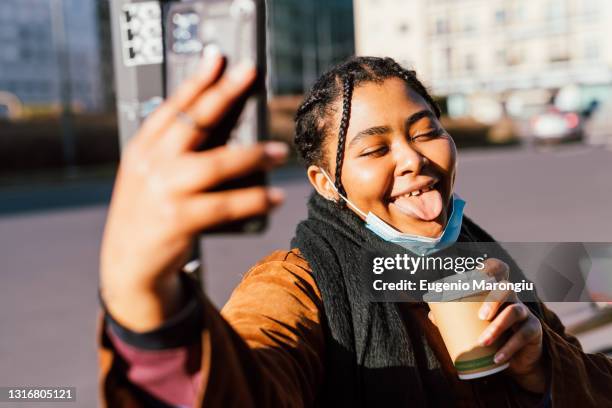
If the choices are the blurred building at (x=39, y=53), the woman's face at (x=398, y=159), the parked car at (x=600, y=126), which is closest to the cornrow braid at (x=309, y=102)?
the woman's face at (x=398, y=159)

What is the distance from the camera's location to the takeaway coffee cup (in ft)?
4.62

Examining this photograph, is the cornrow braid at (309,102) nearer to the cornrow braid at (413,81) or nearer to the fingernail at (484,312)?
the cornrow braid at (413,81)

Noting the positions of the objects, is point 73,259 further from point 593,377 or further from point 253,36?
point 253,36

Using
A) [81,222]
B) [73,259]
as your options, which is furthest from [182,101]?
[81,222]

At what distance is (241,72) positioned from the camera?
2.67 ft

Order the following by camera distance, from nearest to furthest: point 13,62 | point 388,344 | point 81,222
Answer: point 388,344
point 81,222
point 13,62

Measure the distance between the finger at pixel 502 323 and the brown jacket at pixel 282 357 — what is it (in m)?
0.18

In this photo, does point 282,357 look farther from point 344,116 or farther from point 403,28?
point 403,28

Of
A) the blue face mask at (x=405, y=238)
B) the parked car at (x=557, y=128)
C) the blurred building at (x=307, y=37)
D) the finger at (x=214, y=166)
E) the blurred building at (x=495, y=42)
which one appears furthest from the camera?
the blurred building at (x=307, y=37)

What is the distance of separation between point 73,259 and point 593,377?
7.07 meters

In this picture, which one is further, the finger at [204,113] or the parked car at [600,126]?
the parked car at [600,126]

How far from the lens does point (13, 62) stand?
144 ft

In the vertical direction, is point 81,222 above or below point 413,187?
below

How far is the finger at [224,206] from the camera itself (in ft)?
2.55
